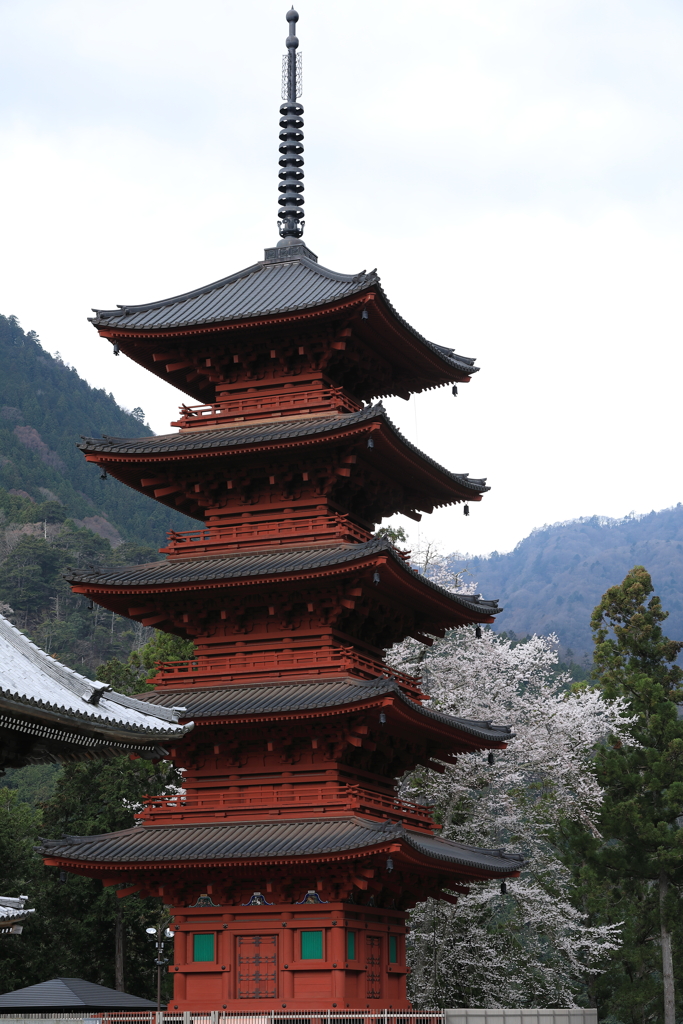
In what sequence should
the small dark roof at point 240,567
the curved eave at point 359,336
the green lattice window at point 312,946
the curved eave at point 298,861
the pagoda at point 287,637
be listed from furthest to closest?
the curved eave at point 359,336
the small dark roof at point 240,567
the pagoda at point 287,637
the green lattice window at point 312,946
the curved eave at point 298,861

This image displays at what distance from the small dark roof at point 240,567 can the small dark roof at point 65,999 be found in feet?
49.2

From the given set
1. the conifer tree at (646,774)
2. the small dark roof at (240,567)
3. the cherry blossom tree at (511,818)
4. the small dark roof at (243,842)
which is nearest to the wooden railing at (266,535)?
the small dark roof at (240,567)

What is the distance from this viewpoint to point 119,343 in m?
29.8

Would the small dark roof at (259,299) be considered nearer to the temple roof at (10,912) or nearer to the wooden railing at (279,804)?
the wooden railing at (279,804)

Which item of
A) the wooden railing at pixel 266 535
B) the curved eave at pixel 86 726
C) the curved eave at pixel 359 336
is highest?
the curved eave at pixel 359 336

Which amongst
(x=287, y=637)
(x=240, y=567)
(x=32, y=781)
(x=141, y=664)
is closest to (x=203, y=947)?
(x=287, y=637)

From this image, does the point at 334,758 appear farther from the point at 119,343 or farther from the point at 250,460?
the point at 119,343

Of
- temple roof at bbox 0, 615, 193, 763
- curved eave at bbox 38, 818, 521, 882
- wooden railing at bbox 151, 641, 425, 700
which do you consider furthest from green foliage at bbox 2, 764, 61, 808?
temple roof at bbox 0, 615, 193, 763

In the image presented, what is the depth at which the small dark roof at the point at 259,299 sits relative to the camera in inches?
1115

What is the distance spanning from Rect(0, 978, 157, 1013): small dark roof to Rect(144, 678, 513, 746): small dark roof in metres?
13.7

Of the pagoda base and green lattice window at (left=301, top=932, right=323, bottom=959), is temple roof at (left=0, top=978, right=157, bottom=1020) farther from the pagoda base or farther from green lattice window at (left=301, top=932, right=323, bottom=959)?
green lattice window at (left=301, top=932, right=323, bottom=959)

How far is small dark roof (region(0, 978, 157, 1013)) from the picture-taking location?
35906 millimetres

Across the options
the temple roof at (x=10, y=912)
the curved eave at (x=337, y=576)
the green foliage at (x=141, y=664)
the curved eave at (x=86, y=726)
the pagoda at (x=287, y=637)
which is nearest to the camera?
the curved eave at (x=86, y=726)

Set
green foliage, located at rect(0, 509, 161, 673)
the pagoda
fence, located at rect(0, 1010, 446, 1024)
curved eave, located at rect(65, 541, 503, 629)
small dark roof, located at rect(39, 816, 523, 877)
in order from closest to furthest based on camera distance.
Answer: fence, located at rect(0, 1010, 446, 1024) < small dark roof, located at rect(39, 816, 523, 877) < the pagoda < curved eave, located at rect(65, 541, 503, 629) < green foliage, located at rect(0, 509, 161, 673)
